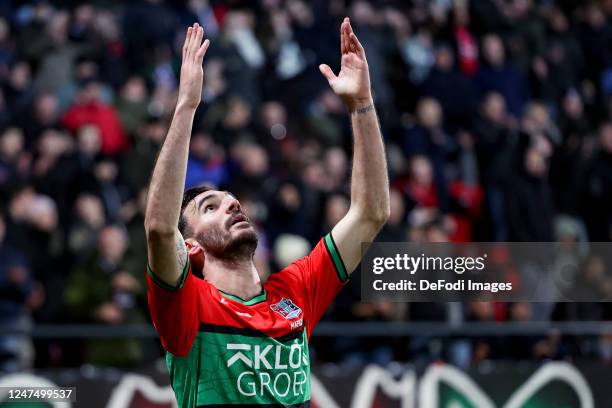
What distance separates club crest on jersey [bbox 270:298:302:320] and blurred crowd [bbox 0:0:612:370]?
14.1 feet

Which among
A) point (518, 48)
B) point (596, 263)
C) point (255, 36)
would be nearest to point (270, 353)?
point (596, 263)

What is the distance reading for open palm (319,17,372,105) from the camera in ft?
18.4

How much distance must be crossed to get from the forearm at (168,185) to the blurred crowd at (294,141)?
5073 mm

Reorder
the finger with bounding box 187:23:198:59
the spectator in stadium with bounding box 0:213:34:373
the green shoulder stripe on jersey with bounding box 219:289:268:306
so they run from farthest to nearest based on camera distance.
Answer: the spectator in stadium with bounding box 0:213:34:373
the green shoulder stripe on jersey with bounding box 219:289:268:306
the finger with bounding box 187:23:198:59

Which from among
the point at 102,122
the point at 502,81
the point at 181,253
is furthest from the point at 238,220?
the point at 502,81

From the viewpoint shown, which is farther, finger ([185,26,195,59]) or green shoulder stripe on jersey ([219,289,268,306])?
green shoulder stripe on jersey ([219,289,268,306])

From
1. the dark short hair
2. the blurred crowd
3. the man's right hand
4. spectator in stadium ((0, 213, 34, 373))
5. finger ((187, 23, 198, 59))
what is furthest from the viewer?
the blurred crowd

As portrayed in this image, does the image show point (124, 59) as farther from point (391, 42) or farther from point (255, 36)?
point (391, 42)

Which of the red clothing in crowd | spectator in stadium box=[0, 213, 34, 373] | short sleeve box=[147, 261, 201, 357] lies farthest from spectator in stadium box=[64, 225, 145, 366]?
short sleeve box=[147, 261, 201, 357]

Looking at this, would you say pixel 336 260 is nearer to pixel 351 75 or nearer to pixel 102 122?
pixel 351 75

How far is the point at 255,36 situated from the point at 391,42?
1775mm

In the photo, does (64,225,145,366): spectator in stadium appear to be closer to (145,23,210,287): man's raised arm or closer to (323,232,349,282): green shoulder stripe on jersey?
(323,232,349,282): green shoulder stripe on jersey

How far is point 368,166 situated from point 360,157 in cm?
6

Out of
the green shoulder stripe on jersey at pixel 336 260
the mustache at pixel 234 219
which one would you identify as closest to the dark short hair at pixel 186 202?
the mustache at pixel 234 219
